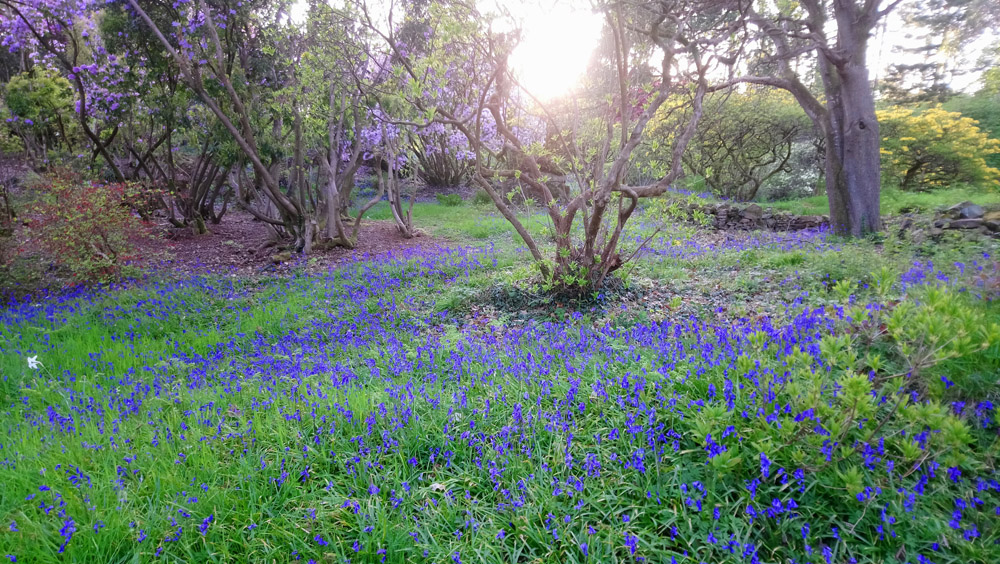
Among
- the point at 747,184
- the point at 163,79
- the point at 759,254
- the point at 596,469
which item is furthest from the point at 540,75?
the point at 747,184

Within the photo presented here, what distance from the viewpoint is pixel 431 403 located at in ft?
9.29

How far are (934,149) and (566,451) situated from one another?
13115 millimetres

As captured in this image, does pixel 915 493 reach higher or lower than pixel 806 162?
lower

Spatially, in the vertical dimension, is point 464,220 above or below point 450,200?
below

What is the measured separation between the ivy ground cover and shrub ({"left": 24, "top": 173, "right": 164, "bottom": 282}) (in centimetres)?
480

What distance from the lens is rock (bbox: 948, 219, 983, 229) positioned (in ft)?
21.0

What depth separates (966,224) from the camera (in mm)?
6465

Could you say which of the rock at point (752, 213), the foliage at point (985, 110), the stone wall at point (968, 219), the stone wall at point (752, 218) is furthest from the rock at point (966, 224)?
the foliage at point (985, 110)

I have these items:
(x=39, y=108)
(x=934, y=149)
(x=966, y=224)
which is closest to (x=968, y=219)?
(x=966, y=224)

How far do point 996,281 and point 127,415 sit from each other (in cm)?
558

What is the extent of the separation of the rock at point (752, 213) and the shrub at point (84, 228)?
1249 centimetres

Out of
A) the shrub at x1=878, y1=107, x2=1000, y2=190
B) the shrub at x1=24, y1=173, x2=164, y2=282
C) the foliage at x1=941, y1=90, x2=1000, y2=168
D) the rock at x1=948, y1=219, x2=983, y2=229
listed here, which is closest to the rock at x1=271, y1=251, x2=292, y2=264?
the shrub at x1=24, y1=173, x2=164, y2=282

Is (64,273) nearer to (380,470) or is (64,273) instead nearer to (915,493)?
(380,470)

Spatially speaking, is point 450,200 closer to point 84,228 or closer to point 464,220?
point 464,220
